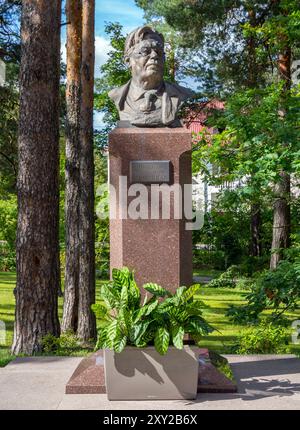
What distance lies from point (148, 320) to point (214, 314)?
39.7 feet

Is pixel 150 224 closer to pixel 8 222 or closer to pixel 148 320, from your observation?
pixel 148 320

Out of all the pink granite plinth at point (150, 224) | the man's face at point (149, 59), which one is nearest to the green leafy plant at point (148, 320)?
the pink granite plinth at point (150, 224)

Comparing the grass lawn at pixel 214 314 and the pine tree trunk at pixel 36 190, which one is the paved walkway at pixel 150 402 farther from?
the pine tree trunk at pixel 36 190

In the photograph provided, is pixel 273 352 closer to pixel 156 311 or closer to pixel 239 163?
pixel 239 163

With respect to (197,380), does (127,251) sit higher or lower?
higher

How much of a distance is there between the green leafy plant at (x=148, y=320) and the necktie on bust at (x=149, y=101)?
1887 millimetres

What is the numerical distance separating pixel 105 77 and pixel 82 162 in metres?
12.0

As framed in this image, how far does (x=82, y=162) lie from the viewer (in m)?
12.9

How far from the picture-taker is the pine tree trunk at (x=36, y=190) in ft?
27.8

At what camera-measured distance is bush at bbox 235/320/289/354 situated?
26.8 feet

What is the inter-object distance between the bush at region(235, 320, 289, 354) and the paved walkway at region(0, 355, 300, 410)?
2.52 feet

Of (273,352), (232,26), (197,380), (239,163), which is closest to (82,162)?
(239,163)

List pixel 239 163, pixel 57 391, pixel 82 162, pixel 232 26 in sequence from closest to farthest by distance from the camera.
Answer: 1. pixel 57 391
2. pixel 239 163
3. pixel 82 162
4. pixel 232 26

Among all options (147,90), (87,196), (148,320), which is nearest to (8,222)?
(87,196)
